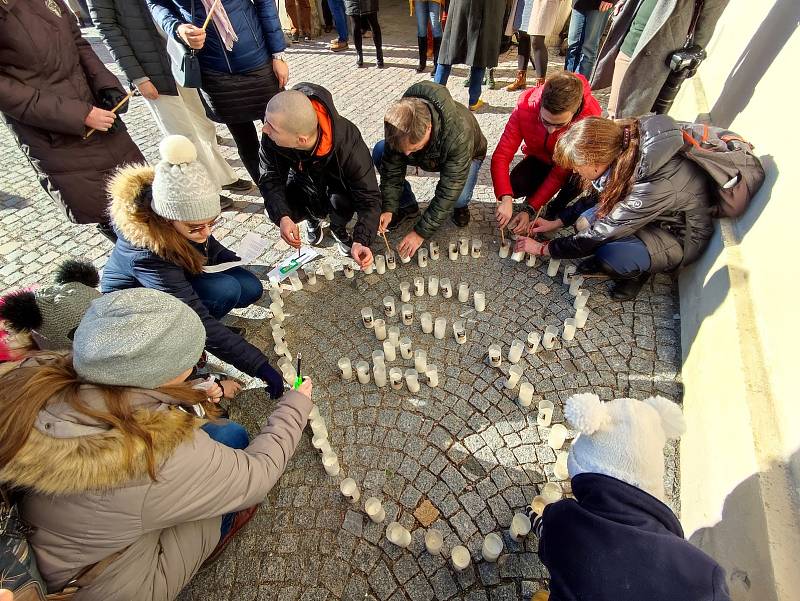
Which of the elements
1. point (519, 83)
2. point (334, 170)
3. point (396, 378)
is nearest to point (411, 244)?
point (334, 170)

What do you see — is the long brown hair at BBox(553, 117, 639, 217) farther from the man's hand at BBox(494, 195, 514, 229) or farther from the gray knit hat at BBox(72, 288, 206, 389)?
the gray knit hat at BBox(72, 288, 206, 389)

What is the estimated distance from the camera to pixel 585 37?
607 cm

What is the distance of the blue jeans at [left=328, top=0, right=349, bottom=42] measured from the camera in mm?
8977

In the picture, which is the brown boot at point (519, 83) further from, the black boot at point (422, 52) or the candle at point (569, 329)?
the candle at point (569, 329)

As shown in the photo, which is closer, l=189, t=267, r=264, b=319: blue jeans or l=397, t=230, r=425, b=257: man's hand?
l=189, t=267, r=264, b=319: blue jeans

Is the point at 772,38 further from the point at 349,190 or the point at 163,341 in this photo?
the point at 163,341

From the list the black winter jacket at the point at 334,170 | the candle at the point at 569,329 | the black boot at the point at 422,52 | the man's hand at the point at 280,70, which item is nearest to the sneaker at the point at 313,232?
the black winter jacket at the point at 334,170

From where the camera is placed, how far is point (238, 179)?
17.9 feet

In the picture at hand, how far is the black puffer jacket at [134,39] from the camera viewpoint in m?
3.66

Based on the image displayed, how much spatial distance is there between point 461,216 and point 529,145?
983 mm

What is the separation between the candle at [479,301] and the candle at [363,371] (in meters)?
1.13

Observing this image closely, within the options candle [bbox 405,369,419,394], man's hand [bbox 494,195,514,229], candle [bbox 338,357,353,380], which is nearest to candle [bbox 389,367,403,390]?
candle [bbox 405,369,419,394]

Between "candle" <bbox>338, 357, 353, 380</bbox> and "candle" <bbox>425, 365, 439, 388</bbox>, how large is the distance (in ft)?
1.99

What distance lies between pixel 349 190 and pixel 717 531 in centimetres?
358
